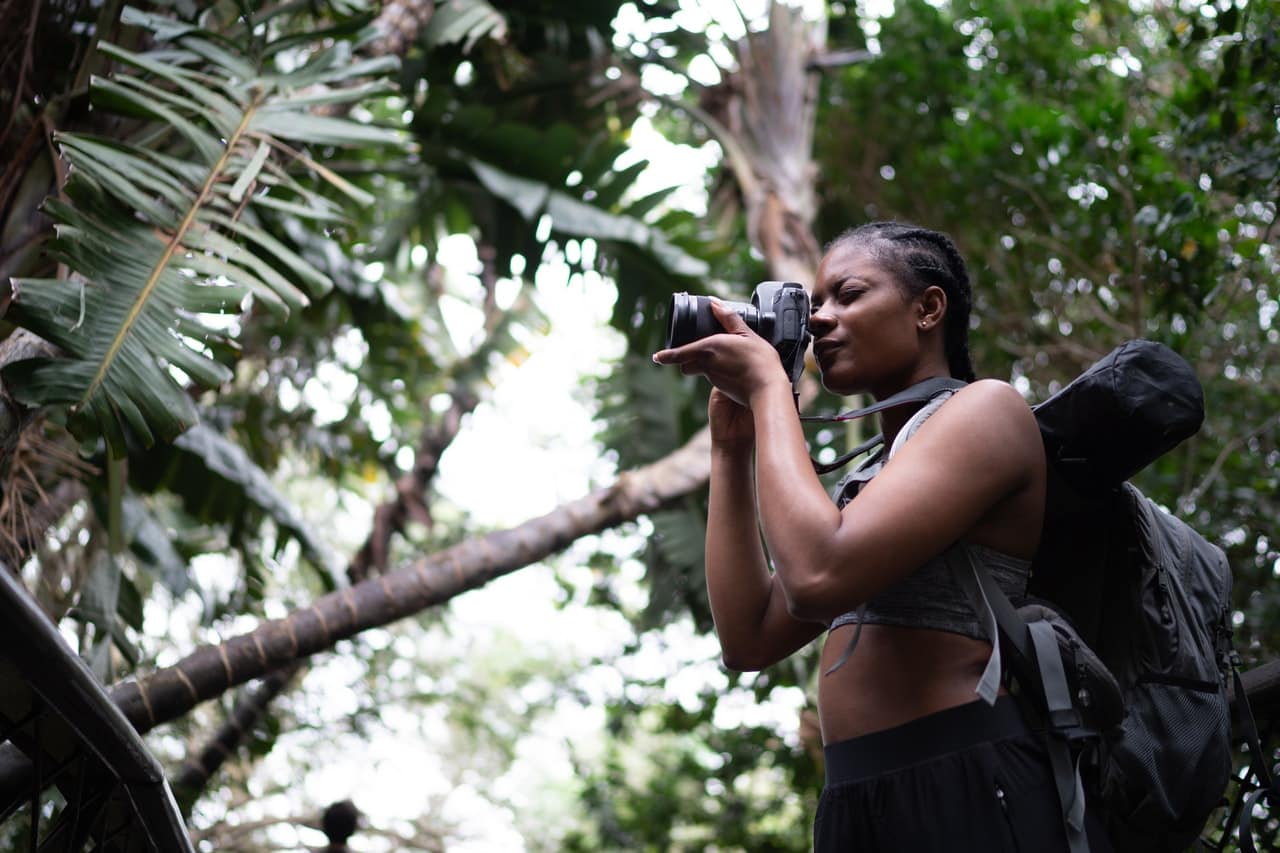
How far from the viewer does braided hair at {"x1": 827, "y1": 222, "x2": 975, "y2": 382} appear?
6.20 ft

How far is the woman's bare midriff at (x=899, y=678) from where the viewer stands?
1.62 metres

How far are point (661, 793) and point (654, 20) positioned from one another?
196 inches

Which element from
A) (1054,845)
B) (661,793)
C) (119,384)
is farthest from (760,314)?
(661,793)

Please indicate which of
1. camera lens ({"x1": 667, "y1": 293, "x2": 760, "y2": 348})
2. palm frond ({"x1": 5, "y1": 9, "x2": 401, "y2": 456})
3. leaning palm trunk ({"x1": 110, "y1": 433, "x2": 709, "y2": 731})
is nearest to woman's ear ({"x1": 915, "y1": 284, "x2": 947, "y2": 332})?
camera lens ({"x1": 667, "y1": 293, "x2": 760, "y2": 348})

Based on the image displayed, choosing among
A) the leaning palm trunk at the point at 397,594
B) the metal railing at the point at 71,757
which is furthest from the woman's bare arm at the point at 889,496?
the leaning palm trunk at the point at 397,594

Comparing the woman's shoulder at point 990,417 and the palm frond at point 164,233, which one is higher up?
the palm frond at point 164,233

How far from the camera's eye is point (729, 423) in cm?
189

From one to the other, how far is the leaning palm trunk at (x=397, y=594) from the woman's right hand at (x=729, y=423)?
216 cm

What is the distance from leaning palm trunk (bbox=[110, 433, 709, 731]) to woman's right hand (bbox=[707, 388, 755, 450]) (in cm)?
216

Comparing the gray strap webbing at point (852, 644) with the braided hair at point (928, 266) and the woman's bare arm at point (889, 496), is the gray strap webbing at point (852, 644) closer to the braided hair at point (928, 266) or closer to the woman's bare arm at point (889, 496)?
the woman's bare arm at point (889, 496)

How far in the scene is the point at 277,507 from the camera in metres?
5.16

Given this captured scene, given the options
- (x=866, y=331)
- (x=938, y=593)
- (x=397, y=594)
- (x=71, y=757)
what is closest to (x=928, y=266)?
(x=866, y=331)

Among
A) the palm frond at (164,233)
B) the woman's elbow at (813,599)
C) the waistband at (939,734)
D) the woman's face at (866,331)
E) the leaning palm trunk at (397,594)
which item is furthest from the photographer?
the leaning palm trunk at (397,594)

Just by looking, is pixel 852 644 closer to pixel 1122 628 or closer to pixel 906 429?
pixel 906 429
